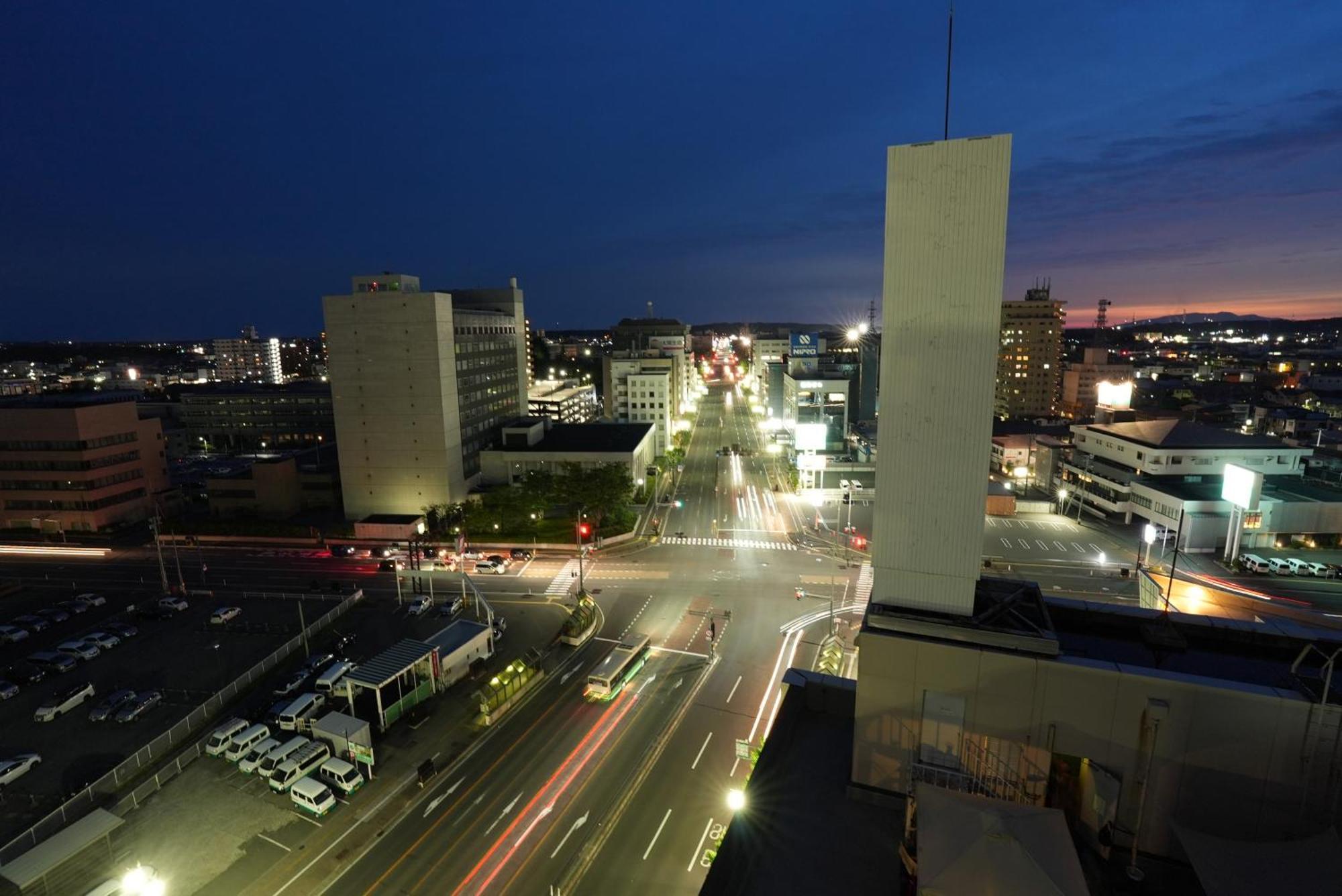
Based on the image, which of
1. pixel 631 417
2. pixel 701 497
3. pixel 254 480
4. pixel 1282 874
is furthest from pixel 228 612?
pixel 631 417

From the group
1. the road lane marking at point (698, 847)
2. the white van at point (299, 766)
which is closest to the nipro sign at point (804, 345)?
the road lane marking at point (698, 847)

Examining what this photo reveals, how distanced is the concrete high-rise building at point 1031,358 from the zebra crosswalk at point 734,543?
246 feet

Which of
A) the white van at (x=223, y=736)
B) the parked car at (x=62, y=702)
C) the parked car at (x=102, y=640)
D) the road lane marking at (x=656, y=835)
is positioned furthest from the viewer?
the parked car at (x=102, y=640)

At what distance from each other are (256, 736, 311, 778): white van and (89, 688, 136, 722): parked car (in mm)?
9404

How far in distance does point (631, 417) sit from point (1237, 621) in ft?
244

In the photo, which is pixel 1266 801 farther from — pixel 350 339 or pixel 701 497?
pixel 350 339

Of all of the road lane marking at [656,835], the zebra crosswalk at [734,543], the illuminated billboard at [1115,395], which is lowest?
the road lane marking at [656,835]

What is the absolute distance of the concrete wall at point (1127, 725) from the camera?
1037cm

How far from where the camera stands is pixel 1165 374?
138750 mm

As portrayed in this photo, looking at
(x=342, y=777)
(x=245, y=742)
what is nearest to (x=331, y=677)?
(x=245, y=742)

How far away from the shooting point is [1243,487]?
130 feet

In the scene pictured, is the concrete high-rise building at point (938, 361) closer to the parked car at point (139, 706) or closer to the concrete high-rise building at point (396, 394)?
the parked car at point (139, 706)

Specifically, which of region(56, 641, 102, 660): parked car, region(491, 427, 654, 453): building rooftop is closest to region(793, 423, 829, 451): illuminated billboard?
region(491, 427, 654, 453): building rooftop

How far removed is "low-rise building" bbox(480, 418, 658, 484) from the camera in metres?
59.0
